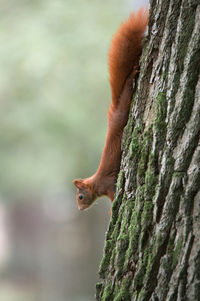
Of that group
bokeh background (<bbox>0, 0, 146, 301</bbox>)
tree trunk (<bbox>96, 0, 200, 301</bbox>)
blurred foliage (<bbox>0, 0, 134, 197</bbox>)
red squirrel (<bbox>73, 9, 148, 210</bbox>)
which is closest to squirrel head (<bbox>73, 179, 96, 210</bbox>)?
red squirrel (<bbox>73, 9, 148, 210</bbox>)

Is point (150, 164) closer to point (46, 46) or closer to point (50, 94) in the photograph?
point (46, 46)

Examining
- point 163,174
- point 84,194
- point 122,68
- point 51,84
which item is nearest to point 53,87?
point 51,84

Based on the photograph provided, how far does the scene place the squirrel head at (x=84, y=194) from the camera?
9.39 feet

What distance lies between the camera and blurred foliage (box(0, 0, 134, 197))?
5.60 meters

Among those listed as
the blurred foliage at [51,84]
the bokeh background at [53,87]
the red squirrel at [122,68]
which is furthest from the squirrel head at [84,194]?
the blurred foliage at [51,84]

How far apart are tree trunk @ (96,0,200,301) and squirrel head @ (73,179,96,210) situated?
110 cm

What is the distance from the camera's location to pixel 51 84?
5781 millimetres

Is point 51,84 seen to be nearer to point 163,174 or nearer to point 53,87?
point 53,87

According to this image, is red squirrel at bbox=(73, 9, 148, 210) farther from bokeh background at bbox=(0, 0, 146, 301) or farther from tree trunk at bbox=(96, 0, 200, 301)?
bokeh background at bbox=(0, 0, 146, 301)

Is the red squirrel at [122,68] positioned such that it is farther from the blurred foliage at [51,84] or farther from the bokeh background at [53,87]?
the blurred foliage at [51,84]

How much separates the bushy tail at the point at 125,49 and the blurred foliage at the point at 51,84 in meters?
3.37

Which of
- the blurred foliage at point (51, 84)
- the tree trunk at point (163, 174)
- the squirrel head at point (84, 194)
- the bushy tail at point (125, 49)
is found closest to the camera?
the tree trunk at point (163, 174)

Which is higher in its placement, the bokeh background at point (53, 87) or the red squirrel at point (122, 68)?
the bokeh background at point (53, 87)

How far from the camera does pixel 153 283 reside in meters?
1.54
